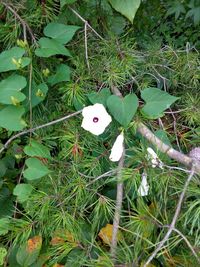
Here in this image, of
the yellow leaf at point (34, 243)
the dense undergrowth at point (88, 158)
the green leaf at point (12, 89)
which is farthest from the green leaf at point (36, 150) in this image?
the yellow leaf at point (34, 243)

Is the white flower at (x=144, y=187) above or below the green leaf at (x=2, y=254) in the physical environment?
above

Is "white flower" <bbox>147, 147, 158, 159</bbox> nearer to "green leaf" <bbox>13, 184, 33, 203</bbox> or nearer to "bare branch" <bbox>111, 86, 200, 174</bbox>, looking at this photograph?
"bare branch" <bbox>111, 86, 200, 174</bbox>

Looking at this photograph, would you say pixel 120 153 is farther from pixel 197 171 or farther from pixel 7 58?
pixel 7 58

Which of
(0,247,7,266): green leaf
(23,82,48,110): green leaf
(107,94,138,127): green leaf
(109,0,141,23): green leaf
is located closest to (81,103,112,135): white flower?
(107,94,138,127): green leaf

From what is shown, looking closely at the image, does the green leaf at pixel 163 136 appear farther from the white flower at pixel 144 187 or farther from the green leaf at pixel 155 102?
the white flower at pixel 144 187

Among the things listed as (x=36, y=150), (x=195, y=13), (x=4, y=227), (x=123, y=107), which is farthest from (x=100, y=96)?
(x=195, y=13)

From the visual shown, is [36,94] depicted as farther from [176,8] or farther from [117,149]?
[176,8]

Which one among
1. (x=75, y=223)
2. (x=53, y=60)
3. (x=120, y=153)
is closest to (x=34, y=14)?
(x=53, y=60)
